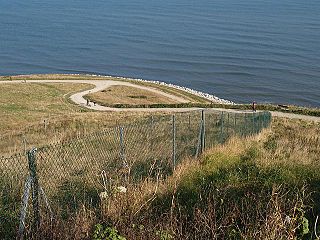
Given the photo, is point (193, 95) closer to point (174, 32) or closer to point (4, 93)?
point (4, 93)

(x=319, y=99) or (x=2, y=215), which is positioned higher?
(x=2, y=215)

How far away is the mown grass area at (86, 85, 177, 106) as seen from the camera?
51.1 m

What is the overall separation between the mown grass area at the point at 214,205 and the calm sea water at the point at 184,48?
182 feet

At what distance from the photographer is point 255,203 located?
7059mm

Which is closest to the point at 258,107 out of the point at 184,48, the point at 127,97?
the point at 127,97

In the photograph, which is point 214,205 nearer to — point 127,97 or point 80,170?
point 80,170

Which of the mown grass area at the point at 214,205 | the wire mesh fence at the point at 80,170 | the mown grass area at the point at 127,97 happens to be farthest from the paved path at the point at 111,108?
the mown grass area at the point at 214,205

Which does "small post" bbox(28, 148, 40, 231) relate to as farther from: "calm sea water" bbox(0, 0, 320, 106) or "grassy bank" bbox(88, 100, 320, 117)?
"calm sea water" bbox(0, 0, 320, 106)

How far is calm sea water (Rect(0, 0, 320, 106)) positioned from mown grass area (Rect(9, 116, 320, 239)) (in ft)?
182

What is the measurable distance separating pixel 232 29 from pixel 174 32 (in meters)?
15.9

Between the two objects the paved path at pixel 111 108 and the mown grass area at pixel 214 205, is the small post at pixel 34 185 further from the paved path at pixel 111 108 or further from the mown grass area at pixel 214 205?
the paved path at pixel 111 108

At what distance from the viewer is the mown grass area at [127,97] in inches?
2010

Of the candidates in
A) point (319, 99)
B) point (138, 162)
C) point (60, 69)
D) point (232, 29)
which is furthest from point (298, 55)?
point (138, 162)

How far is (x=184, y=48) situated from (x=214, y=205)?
94.7 meters
